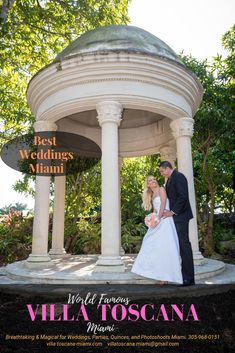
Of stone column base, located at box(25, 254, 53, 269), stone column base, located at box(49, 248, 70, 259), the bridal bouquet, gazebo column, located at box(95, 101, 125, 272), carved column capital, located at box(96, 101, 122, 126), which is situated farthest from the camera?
stone column base, located at box(49, 248, 70, 259)

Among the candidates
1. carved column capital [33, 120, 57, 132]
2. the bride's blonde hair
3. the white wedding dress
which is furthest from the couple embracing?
carved column capital [33, 120, 57, 132]

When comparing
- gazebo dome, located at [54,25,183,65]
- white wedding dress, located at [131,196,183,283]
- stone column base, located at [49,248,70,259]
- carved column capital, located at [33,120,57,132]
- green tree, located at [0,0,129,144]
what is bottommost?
stone column base, located at [49,248,70,259]

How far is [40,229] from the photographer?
8.06 meters

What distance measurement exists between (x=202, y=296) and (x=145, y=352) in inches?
94.2

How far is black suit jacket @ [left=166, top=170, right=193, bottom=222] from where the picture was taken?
5773mm

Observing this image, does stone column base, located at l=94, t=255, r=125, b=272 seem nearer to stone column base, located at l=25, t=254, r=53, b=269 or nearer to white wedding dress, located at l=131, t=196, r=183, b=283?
white wedding dress, located at l=131, t=196, r=183, b=283

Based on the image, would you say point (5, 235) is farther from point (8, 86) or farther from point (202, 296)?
point (202, 296)

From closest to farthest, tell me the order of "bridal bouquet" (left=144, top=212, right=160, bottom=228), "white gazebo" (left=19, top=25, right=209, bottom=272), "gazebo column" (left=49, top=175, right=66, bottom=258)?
"bridal bouquet" (left=144, top=212, right=160, bottom=228), "white gazebo" (left=19, top=25, right=209, bottom=272), "gazebo column" (left=49, top=175, right=66, bottom=258)

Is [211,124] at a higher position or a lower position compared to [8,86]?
lower

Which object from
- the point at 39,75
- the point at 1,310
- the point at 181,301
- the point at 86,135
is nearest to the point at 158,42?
the point at 39,75

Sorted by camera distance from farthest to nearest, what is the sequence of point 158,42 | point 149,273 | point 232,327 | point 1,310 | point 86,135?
point 86,135 → point 158,42 → point 149,273 → point 1,310 → point 232,327

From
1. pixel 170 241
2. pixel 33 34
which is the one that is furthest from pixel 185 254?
pixel 33 34

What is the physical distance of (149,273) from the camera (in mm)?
5926

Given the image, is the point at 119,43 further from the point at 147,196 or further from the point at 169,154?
the point at 169,154
